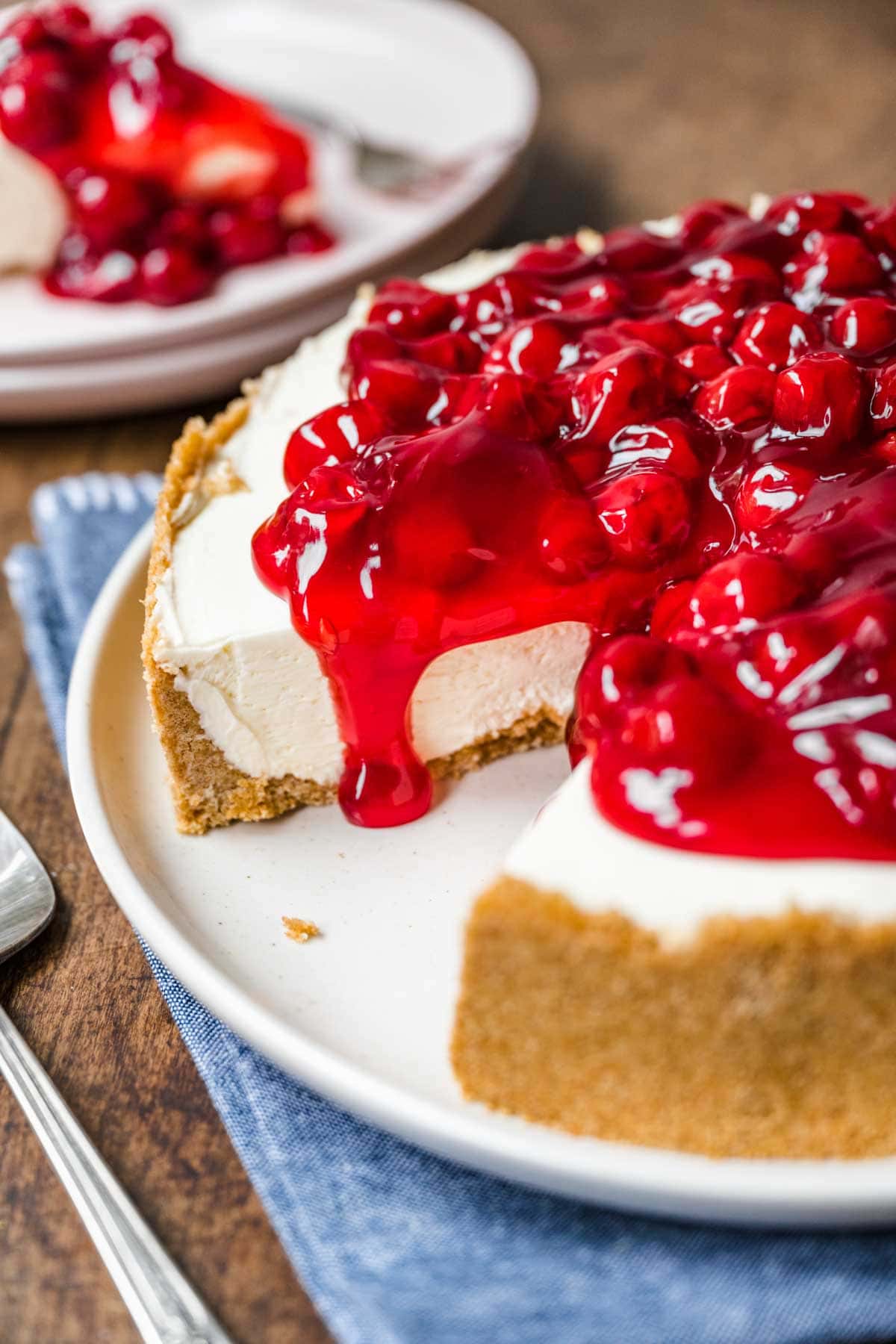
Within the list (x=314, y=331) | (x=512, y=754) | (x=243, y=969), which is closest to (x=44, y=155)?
(x=314, y=331)

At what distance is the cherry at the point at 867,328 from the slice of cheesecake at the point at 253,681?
505 mm

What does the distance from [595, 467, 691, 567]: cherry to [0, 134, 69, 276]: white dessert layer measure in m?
1.74

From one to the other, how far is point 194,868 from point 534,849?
546mm

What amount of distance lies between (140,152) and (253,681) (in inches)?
66.7

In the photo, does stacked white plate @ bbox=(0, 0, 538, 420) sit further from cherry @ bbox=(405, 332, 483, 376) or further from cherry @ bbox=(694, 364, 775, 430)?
cherry @ bbox=(694, 364, 775, 430)

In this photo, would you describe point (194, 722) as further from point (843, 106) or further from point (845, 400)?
point (843, 106)

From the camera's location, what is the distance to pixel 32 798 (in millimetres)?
2029

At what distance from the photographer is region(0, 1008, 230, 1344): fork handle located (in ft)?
4.27

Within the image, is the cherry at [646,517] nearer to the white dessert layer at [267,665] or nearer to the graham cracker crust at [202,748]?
the white dessert layer at [267,665]

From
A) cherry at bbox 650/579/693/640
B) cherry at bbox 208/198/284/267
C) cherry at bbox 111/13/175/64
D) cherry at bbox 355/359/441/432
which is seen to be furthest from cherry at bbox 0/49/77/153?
cherry at bbox 650/579/693/640

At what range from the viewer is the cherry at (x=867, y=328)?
1.82 meters

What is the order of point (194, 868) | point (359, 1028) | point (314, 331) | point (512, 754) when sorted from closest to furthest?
point (359, 1028), point (194, 868), point (512, 754), point (314, 331)

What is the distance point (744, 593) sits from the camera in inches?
57.4

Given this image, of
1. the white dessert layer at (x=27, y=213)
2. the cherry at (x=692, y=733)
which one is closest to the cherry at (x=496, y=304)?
the cherry at (x=692, y=733)
